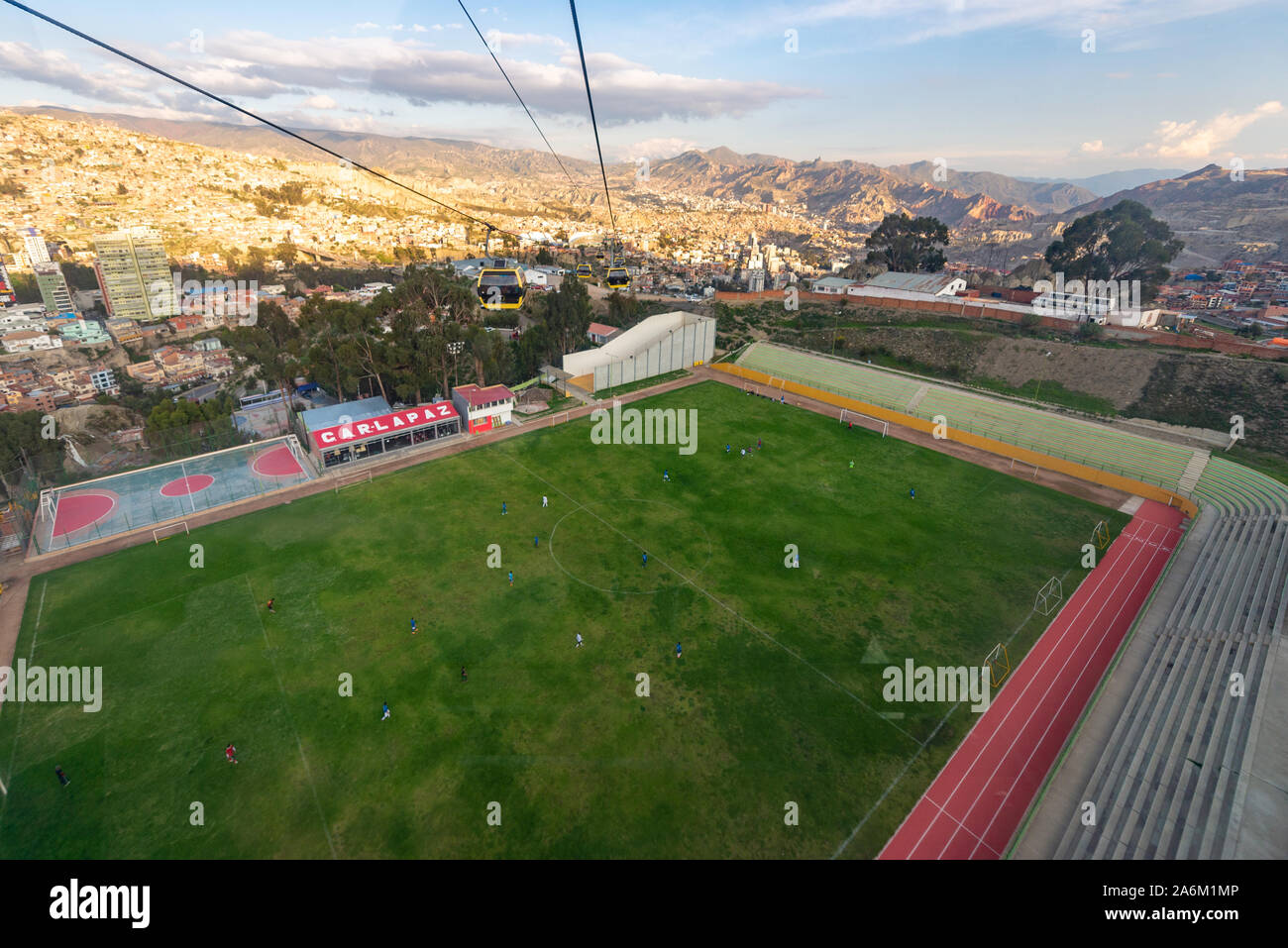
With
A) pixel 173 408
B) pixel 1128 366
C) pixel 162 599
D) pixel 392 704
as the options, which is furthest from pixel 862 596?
pixel 173 408

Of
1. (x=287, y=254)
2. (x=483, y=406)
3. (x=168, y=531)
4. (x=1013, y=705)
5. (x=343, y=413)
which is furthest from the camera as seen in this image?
(x=287, y=254)

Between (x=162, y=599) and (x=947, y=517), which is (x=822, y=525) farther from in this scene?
(x=162, y=599)

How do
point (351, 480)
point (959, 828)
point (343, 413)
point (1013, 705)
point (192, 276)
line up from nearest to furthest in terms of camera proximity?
1. point (959, 828)
2. point (1013, 705)
3. point (351, 480)
4. point (343, 413)
5. point (192, 276)

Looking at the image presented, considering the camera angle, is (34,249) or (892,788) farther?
(34,249)

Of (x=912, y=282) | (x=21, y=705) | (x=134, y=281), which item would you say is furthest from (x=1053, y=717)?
(x=134, y=281)

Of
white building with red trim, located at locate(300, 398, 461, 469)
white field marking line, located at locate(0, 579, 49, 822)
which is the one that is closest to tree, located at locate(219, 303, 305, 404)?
white building with red trim, located at locate(300, 398, 461, 469)

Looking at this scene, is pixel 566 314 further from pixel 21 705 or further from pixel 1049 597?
pixel 1049 597

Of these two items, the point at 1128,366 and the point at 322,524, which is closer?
the point at 322,524
